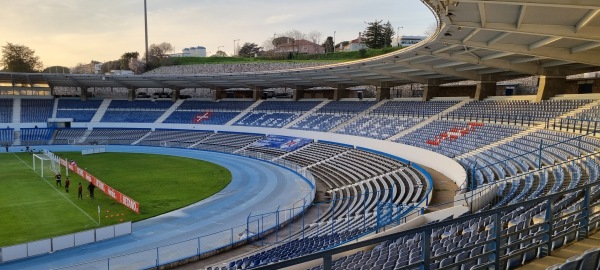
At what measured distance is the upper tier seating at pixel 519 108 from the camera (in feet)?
91.4

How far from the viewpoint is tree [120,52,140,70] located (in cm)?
10421

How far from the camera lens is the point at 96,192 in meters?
28.6

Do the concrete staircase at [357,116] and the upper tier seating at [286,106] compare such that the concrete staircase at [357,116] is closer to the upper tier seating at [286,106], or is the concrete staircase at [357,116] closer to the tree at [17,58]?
the upper tier seating at [286,106]

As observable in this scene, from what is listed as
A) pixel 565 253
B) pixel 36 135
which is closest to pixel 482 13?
pixel 565 253

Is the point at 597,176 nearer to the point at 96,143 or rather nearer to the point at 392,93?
the point at 392,93

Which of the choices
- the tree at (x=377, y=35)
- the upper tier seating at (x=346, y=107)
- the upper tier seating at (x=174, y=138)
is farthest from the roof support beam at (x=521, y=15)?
the tree at (x=377, y=35)

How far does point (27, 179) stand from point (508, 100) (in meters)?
37.9

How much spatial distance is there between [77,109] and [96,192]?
1677 inches

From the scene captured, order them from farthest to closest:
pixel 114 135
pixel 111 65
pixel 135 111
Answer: pixel 111 65 < pixel 135 111 < pixel 114 135

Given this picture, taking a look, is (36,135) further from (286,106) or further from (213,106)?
(286,106)

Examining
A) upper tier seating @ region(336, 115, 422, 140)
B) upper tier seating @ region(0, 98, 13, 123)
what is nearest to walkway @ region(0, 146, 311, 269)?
upper tier seating @ region(336, 115, 422, 140)

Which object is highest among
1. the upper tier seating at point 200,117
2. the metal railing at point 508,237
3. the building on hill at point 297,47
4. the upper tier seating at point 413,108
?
the building on hill at point 297,47

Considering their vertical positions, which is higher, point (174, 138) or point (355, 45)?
point (355, 45)

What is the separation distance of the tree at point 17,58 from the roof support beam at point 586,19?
93.7 metres
